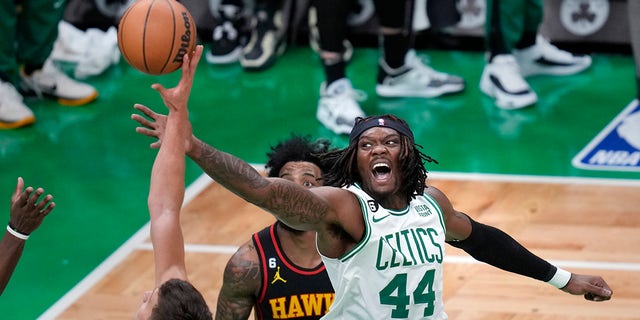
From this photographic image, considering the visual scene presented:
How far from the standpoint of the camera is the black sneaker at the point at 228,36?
10.3 m

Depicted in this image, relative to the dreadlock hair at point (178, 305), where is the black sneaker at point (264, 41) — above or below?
below

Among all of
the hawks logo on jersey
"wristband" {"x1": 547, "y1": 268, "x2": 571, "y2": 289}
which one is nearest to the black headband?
the hawks logo on jersey

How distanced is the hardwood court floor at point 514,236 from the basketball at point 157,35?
176cm

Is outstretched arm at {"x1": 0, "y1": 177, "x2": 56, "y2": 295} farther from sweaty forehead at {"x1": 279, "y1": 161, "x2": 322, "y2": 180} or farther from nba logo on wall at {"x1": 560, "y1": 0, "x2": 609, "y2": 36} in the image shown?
nba logo on wall at {"x1": 560, "y1": 0, "x2": 609, "y2": 36}

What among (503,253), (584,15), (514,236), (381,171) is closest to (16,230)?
(381,171)

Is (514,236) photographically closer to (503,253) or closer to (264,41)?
(503,253)

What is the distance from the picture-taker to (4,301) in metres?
6.54

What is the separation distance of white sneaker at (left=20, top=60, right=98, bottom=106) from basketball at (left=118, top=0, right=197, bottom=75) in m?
4.24

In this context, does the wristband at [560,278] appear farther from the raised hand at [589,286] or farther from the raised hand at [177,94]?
the raised hand at [177,94]

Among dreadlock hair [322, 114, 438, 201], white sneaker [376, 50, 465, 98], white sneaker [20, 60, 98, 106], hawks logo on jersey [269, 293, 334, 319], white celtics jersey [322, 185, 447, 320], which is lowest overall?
white sneaker [20, 60, 98, 106]

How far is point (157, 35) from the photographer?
4895 millimetres

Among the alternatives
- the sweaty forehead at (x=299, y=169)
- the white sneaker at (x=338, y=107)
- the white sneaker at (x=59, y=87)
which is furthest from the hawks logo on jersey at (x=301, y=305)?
the white sneaker at (x=59, y=87)

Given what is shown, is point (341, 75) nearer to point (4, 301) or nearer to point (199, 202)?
point (199, 202)

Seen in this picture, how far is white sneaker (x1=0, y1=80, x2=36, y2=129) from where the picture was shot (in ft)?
29.3
